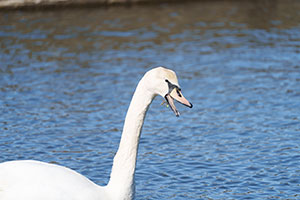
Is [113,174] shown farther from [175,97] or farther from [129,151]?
[175,97]

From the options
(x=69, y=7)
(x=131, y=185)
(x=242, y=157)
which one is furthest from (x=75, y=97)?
Result: (x=69, y=7)

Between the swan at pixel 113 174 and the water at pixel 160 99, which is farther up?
the swan at pixel 113 174

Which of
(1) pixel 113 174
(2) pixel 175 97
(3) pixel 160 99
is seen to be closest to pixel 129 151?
(1) pixel 113 174

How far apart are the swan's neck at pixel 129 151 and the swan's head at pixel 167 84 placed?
0.14 meters

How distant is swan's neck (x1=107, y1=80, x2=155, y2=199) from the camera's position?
18.6ft

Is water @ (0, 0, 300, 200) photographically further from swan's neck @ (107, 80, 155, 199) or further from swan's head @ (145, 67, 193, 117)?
swan's head @ (145, 67, 193, 117)

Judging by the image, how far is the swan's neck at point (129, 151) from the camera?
5.67 metres

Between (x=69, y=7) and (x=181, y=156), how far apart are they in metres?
11.6

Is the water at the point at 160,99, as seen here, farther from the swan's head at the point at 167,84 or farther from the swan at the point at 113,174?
the swan's head at the point at 167,84

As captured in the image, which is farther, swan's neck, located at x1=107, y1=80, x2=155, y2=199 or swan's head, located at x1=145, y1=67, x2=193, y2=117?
swan's neck, located at x1=107, y1=80, x2=155, y2=199

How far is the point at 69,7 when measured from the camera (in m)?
19.4

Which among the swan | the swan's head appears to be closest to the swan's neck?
the swan

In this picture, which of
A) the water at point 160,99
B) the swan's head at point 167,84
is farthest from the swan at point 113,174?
the water at point 160,99

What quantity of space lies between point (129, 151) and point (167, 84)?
71 centimetres
